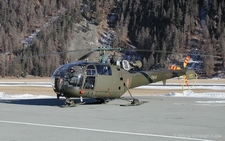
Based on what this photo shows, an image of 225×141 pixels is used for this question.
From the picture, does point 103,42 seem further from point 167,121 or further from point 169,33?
point 167,121

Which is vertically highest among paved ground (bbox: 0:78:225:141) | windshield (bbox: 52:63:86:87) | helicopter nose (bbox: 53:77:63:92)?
windshield (bbox: 52:63:86:87)

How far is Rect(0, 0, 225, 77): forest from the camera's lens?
136750 mm

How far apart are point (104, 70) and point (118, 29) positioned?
146 m

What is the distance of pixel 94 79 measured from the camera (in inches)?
713

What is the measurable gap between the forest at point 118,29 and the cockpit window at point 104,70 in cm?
10128

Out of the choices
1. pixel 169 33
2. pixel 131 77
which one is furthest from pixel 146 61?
pixel 131 77

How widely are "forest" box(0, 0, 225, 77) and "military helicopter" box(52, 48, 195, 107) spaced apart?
100 meters

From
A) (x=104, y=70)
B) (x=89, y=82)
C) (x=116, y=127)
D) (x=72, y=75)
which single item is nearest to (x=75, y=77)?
(x=72, y=75)

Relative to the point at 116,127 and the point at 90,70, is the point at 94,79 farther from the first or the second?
the point at 116,127

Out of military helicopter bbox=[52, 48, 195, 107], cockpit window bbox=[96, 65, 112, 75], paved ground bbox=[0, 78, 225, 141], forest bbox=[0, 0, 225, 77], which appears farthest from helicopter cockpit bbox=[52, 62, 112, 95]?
forest bbox=[0, 0, 225, 77]

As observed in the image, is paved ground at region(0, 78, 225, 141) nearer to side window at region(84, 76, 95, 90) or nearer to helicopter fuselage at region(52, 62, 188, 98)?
helicopter fuselage at region(52, 62, 188, 98)

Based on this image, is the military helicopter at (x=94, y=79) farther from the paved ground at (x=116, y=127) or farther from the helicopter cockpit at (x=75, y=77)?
the paved ground at (x=116, y=127)

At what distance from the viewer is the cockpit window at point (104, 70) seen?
60.2 ft

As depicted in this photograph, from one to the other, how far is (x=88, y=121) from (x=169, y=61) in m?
119
